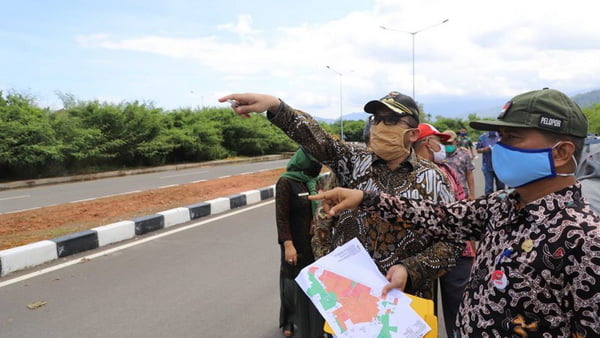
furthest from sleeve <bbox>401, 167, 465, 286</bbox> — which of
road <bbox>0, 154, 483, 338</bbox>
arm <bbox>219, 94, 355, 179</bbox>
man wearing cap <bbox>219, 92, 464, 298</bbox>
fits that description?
road <bbox>0, 154, 483, 338</bbox>

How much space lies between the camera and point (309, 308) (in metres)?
2.69

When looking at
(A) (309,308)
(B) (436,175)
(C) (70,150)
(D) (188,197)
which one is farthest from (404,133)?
(C) (70,150)

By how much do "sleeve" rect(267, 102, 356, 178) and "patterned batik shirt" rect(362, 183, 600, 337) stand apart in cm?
68

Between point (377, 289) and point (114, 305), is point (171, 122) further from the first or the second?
point (377, 289)

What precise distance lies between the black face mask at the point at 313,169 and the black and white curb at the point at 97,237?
3493 mm

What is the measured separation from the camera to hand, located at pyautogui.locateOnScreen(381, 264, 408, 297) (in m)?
1.55

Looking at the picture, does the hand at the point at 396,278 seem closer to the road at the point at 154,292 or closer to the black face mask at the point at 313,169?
the black face mask at the point at 313,169

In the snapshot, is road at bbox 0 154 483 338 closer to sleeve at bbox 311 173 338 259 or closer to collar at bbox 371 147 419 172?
sleeve at bbox 311 173 338 259

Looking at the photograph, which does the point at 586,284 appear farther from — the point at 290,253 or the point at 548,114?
the point at 290,253

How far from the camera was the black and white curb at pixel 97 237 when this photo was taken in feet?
15.1

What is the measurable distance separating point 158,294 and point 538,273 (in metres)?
3.40

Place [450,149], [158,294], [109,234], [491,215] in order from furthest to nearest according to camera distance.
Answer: [109,234], [450,149], [158,294], [491,215]

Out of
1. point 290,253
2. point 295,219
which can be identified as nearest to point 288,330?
point 290,253

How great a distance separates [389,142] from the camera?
71.2 inches
